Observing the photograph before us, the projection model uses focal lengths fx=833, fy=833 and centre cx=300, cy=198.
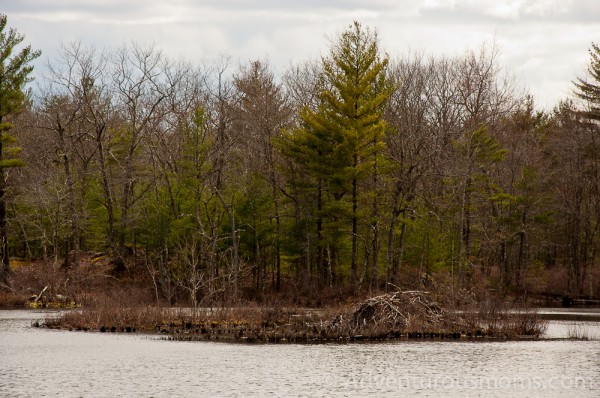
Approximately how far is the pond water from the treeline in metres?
16.9

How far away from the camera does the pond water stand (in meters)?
20.7

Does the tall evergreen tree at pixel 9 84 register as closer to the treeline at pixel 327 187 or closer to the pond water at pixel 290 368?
the treeline at pixel 327 187

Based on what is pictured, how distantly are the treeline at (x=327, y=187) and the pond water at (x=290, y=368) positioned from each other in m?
16.9

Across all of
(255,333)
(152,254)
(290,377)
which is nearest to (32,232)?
(152,254)

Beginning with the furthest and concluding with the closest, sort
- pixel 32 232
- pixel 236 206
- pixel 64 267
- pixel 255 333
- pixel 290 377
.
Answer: pixel 32 232
pixel 64 267
pixel 236 206
pixel 255 333
pixel 290 377

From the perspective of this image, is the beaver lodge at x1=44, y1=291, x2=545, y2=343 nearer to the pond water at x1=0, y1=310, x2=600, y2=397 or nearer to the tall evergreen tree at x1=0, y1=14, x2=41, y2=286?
the pond water at x1=0, y1=310, x2=600, y2=397

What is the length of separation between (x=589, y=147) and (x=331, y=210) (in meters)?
23.3

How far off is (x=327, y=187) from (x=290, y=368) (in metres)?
28.8

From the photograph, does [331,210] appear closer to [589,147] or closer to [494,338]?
[494,338]

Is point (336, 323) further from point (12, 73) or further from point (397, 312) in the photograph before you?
point (12, 73)

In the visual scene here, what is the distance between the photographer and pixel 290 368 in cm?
2445

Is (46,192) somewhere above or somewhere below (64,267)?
above

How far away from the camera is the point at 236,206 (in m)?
55.3

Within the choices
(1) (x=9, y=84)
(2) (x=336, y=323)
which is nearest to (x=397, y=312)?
(2) (x=336, y=323)
